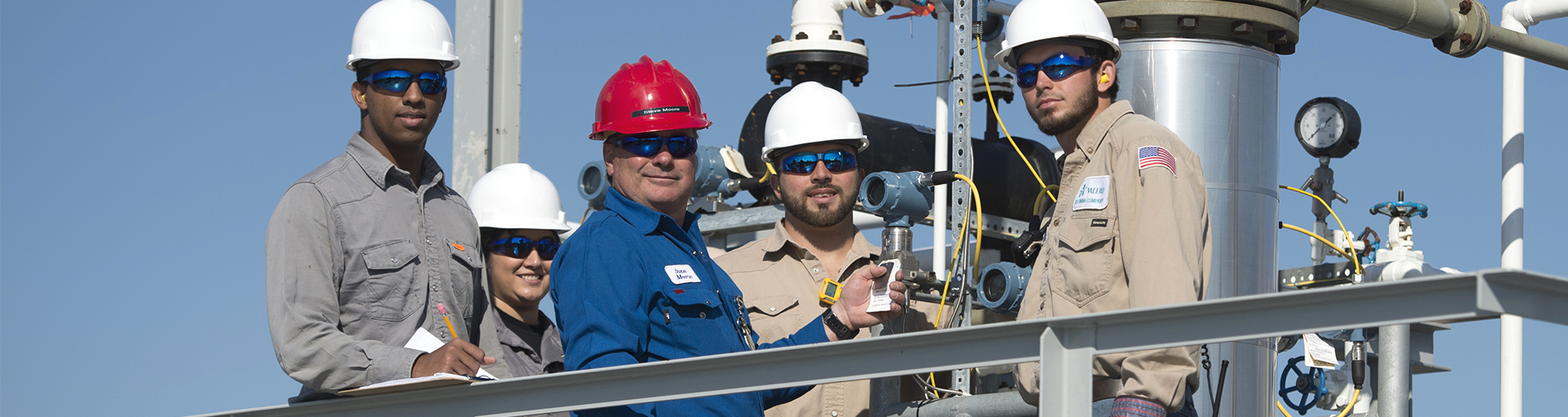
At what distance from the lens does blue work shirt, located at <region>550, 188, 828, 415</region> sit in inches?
123

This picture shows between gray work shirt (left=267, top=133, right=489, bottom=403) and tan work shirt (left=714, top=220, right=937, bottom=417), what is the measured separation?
3.96ft

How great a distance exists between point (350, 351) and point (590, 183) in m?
4.70

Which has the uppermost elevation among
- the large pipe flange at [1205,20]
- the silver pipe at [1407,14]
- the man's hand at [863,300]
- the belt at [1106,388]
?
the silver pipe at [1407,14]

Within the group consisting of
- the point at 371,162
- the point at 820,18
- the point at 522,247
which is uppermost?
the point at 820,18

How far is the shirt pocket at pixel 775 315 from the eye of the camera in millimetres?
4723

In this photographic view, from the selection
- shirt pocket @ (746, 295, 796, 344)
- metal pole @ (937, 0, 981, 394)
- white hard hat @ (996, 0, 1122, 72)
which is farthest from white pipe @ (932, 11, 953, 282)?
white hard hat @ (996, 0, 1122, 72)

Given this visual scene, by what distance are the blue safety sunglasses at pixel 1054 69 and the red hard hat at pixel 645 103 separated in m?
0.81

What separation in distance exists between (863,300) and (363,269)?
1209mm

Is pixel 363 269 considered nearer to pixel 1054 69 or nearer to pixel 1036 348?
pixel 1036 348

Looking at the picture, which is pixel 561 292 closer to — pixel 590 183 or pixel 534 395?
pixel 534 395

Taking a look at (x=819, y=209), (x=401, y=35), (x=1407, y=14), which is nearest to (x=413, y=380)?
(x=401, y=35)

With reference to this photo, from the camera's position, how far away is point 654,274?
3.25m

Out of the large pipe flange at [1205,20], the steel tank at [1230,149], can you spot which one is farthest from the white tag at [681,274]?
the large pipe flange at [1205,20]

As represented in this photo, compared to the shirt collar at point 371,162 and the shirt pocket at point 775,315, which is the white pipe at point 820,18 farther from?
the shirt collar at point 371,162
